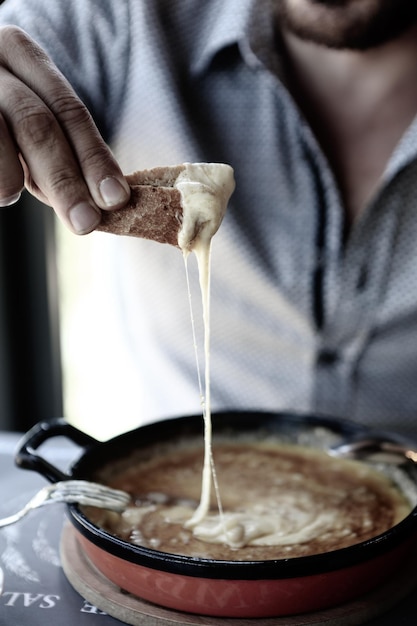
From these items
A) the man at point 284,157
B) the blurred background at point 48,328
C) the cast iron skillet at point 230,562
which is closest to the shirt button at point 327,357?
the man at point 284,157

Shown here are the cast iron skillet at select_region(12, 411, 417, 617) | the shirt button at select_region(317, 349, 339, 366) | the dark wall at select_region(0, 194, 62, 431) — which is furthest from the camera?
the dark wall at select_region(0, 194, 62, 431)

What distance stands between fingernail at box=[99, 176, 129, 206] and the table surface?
62 cm

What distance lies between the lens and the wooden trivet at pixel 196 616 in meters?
1.08

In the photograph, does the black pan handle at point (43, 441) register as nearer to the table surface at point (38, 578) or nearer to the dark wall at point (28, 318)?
the table surface at point (38, 578)

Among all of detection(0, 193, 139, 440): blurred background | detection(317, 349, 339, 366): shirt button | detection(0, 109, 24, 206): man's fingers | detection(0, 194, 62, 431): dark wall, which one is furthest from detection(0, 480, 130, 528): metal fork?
detection(0, 194, 62, 431): dark wall

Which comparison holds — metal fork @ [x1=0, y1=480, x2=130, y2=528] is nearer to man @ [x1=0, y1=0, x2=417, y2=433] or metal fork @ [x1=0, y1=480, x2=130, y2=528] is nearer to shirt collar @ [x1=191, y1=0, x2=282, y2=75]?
man @ [x1=0, y1=0, x2=417, y2=433]

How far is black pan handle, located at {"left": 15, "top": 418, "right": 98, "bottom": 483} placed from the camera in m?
1.25

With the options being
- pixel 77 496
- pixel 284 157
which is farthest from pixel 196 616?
pixel 284 157

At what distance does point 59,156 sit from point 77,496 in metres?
0.55

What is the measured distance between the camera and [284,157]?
1.90 meters

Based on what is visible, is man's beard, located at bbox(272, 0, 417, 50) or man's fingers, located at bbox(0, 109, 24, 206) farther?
man's beard, located at bbox(272, 0, 417, 50)

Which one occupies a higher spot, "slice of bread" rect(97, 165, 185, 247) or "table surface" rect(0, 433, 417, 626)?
"slice of bread" rect(97, 165, 185, 247)

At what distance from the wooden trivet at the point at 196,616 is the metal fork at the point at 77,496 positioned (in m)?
0.11

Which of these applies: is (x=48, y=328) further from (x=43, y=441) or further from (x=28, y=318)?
(x=43, y=441)
